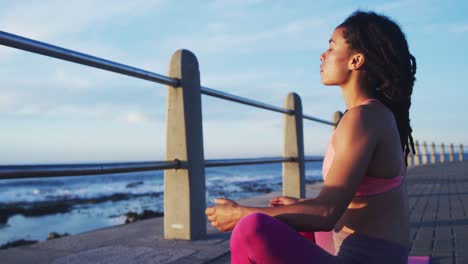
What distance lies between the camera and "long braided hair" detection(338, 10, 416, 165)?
1.34m

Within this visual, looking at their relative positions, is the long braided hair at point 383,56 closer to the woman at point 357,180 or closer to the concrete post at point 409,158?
the woman at point 357,180

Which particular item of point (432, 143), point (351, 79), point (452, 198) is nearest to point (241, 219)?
point (351, 79)

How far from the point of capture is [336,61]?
4.67 ft

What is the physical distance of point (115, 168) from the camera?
2.44 meters

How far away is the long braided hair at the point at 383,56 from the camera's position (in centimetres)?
134

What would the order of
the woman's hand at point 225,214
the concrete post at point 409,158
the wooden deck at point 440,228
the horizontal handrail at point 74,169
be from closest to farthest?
the woman's hand at point 225,214 < the concrete post at point 409,158 < the horizontal handrail at point 74,169 < the wooden deck at point 440,228

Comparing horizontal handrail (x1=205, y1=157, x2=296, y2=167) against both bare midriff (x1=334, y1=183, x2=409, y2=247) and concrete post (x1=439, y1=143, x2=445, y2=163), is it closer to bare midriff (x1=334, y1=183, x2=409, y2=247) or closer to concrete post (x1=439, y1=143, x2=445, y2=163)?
bare midriff (x1=334, y1=183, x2=409, y2=247)

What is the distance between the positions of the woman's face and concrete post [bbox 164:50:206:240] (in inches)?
63.6

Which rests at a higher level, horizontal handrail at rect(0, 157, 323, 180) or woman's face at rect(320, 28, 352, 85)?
woman's face at rect(320, 28, 352, 85)

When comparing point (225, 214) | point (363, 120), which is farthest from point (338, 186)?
point (225, 214)

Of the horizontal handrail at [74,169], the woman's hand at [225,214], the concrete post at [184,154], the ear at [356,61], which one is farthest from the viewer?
the concrete post at [184,154]

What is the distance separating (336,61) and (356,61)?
66 mm

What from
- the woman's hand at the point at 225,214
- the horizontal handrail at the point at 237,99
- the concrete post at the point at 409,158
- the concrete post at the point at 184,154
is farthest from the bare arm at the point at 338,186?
the horizontal handrail at the point at 237,99

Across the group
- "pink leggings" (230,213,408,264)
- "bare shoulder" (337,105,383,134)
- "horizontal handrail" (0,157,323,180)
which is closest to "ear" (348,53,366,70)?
"bare shoulder" (337,105,383,134)
